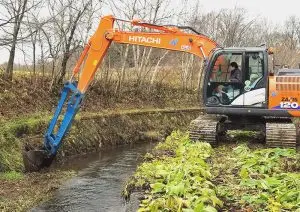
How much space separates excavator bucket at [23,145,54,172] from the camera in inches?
430

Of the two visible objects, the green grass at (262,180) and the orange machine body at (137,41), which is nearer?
the green grass at (262,180)

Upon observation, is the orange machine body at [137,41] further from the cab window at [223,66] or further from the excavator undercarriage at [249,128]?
the excavator undercarriage at [249,128]

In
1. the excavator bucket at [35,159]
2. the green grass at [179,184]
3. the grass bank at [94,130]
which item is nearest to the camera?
the green grass at [179,184]

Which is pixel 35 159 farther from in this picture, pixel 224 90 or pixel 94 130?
pixel 224 90

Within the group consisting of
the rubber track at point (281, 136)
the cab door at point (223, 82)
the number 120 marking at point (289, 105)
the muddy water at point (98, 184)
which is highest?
the cab door at point (223, 82)

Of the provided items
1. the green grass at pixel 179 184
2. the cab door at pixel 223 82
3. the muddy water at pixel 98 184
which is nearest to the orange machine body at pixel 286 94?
the cab door at pixel 223 82

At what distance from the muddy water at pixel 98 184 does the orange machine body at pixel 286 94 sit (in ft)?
13.3

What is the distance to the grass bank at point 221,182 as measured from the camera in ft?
17.9

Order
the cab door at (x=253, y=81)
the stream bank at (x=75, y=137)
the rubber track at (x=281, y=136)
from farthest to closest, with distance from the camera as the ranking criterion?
the cab door at (x=253, y=81), the rubber track at (x=281, y=136), the stream bank at (x=75, y=137)

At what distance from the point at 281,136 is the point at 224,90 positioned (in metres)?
1.76

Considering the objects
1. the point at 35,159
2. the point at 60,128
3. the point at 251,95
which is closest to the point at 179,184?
the point at 251,95

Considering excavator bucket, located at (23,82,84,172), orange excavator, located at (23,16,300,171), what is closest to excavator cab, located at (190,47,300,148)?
orange excavator, located at (23,16,300,171)

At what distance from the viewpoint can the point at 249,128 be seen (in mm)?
11266

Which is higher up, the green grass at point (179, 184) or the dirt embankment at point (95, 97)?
the dirt embankment at point (95, 97)
